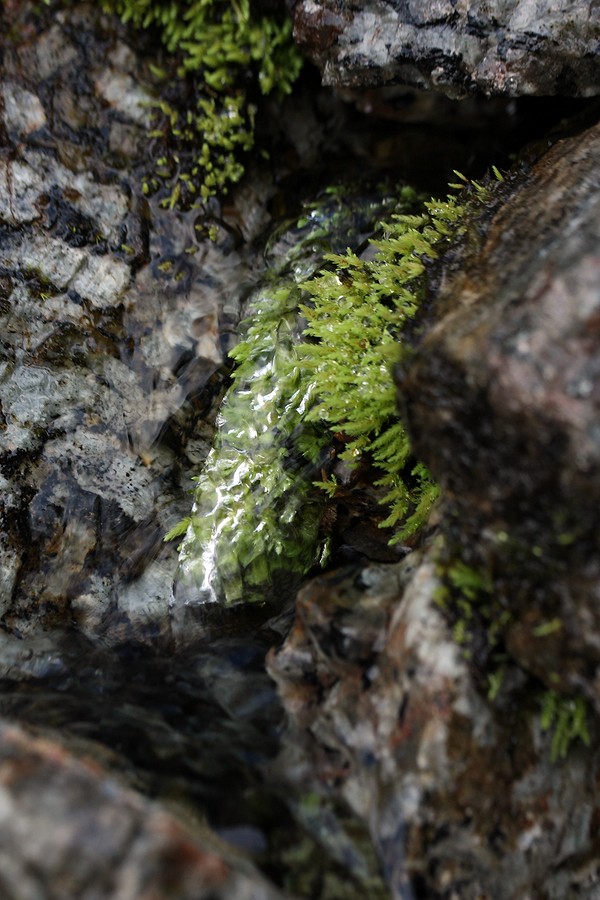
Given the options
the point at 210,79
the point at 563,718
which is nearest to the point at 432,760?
the point at 563,718

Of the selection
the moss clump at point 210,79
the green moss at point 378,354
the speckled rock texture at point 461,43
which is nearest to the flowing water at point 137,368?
the moss clump at point 210,79

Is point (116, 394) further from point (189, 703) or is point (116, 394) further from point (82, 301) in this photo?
point (189, 703)

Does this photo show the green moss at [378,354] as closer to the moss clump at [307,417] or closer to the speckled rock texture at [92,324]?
the moss clump at [307,417]

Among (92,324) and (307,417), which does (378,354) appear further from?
(92,324)

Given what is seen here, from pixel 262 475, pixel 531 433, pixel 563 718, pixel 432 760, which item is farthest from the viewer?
pixel 262 475

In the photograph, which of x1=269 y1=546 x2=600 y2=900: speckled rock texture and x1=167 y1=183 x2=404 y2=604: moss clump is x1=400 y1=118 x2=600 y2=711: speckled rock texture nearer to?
x1=269 y1=546 x2=600 y2=900: speckled rock texture

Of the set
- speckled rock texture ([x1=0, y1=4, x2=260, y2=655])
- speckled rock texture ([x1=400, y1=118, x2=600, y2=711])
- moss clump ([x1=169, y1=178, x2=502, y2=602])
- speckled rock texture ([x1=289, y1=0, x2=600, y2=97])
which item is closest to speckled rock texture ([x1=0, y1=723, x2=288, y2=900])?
speckled rock texture ([x1=400, y1=118, x2=600, y2=711])

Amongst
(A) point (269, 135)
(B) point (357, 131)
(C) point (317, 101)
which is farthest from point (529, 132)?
(A) point (269, 135)
